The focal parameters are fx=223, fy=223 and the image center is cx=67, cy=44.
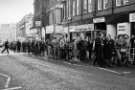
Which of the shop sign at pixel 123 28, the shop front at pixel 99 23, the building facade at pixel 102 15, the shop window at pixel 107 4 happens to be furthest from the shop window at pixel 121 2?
the shop front at pixel 99 23

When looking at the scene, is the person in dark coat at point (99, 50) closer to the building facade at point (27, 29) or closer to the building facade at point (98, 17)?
the building facade at point (98, 17)

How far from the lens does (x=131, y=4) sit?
20.9 m

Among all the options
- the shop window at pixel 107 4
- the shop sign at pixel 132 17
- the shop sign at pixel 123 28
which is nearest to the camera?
the shop sign at pixel 132 17

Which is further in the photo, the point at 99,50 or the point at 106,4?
the point at 106,4

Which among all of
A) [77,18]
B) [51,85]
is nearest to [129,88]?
[51,85]

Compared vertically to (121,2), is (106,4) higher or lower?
higher

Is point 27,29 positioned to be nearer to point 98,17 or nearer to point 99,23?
point 99,23

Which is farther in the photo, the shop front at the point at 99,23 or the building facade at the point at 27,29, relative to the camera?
the building facade at the point at 27,29

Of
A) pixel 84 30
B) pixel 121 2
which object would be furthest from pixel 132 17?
pixel 84 30

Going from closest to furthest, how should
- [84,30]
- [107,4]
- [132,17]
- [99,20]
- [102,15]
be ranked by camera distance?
[132,17]
[107,4]
[102,15]
[99,20]
[84,30]

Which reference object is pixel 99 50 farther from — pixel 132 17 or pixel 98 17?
pixel 98 17

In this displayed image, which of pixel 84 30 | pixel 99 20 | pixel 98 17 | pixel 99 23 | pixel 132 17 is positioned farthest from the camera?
pixel 99 23

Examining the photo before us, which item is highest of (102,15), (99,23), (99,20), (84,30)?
(102,15)

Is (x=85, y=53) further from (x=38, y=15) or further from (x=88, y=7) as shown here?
(x=38, y=15)
